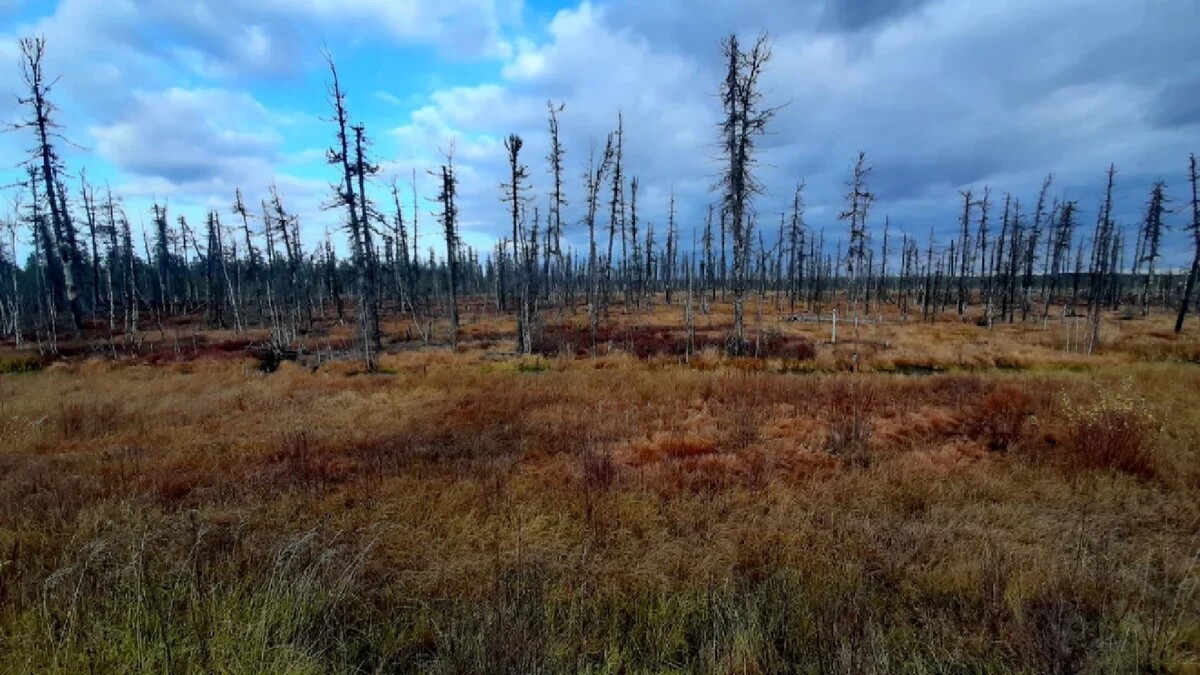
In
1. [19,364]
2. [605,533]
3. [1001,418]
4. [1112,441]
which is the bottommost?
[19,364]

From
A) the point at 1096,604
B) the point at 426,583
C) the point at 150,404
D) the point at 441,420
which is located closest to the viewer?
the point at 1096,604

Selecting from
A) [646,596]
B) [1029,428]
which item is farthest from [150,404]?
[1029,428]

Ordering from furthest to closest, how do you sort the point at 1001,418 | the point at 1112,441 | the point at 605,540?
the point at 1001,418
the point at 1112,441
the point at 605,540

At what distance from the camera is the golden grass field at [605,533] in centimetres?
342

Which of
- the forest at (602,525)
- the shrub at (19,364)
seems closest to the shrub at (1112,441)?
the forest at (602,525)

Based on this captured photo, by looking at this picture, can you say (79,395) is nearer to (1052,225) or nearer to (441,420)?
(441,420)

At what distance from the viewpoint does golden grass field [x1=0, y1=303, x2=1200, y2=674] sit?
3424 mm

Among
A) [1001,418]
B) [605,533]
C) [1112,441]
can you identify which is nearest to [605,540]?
[605,533]

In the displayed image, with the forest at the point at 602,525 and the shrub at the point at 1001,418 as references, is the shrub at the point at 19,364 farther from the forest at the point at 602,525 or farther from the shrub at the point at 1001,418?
the shrub at the point at 1001,418

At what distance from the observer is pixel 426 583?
4559mm

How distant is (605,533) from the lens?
562 cm

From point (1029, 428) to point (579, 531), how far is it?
1008 cm

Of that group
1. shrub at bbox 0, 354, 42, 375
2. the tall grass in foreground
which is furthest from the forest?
shrub at bbox 0, 354, 42, 375

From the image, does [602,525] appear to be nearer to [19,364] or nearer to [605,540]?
[605,540]
